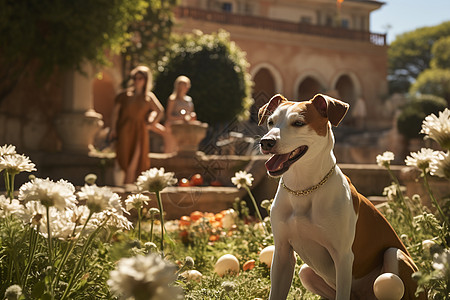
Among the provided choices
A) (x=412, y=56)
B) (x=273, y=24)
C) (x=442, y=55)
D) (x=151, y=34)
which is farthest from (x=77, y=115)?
(x=412, y=56)

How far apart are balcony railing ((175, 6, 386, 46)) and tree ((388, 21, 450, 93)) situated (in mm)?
17820

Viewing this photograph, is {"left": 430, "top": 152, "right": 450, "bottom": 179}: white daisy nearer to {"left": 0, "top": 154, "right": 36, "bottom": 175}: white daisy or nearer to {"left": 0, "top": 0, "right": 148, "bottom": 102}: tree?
{"left": 0, "top": 154, "right": 36, "bottom": 175}: white daisy

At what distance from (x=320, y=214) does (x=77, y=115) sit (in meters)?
7.25

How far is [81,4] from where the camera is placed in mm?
7922

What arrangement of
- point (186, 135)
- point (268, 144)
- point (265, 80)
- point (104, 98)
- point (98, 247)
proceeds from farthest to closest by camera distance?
point (265, 80)
point (104, 98)
point (186, 135)
point (98, 247)
point (268, 144)

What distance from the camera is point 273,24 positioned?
24.8 m

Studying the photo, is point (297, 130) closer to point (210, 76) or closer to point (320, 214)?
point (320, 214)

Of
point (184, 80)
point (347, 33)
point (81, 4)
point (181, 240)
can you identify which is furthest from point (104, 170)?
point (347, 33)

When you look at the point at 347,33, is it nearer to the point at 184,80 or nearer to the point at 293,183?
the point at 184,80

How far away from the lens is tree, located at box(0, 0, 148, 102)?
7695 millimetres

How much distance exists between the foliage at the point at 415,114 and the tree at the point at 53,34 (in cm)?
1254

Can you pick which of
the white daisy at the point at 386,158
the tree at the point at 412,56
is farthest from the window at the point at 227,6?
the white daisy at the point at 386,158

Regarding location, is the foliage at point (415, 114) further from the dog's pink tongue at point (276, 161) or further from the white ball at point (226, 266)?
the dog's pink tongue at point (276, 161)

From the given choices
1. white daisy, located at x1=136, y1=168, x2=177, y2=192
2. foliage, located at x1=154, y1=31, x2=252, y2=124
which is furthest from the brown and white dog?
foliage, located at x1=154, y1=31, x2=252, y2=124
